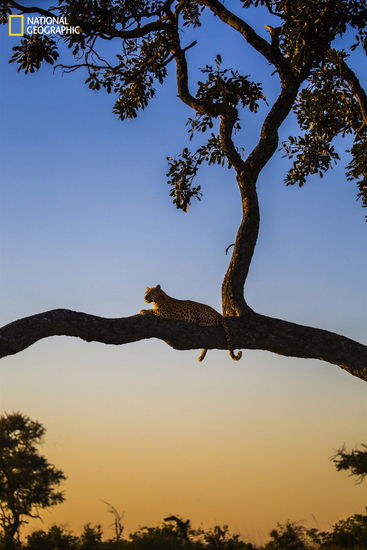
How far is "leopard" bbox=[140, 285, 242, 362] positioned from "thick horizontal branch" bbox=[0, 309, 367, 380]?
12cm

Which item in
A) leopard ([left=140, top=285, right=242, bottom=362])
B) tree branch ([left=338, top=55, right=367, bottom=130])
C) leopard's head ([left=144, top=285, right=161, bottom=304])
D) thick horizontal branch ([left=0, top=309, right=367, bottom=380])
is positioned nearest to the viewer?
thick horizontal branch ([left=0, top=309, right=367, bottom=380])

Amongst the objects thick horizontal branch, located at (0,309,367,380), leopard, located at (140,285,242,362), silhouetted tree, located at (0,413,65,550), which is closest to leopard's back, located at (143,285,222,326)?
leopard, located at (140,285,242,362)

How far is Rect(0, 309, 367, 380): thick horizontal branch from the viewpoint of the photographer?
6.42m

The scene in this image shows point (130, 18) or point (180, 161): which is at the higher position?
point (130, 18)

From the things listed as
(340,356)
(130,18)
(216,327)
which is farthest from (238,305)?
(130,18)

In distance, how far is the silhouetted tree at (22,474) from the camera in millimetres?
8938

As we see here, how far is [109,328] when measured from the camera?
274 inches

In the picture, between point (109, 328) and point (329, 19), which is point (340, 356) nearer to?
point (109, 328)

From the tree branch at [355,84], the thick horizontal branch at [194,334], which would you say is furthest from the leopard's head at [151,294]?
the tree branch at [355,84]

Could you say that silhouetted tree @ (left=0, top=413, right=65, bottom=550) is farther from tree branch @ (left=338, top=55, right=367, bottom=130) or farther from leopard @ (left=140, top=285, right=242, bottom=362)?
tree branch @ (left=338, top=55, right=367, bottom=130)

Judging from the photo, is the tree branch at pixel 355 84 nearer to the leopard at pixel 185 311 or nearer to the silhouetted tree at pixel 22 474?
the leopard at pixel 185 311

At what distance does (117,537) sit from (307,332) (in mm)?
4425

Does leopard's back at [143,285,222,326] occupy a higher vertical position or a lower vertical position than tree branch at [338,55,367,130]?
lower

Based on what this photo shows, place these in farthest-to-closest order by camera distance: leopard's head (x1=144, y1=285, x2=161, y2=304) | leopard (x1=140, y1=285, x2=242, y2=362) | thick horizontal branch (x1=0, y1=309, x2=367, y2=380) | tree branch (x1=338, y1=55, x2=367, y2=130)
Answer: tree branch (x1=338, y1=55, x2=367, y2=130)
leopard's head (x1=144, y1=285, x2=161, y2=304)
leopard (x1=140, y1=285, x2=242, y2=362)
thick horizontal branch (x1=0, y1=309, x2=367, y2=380)
